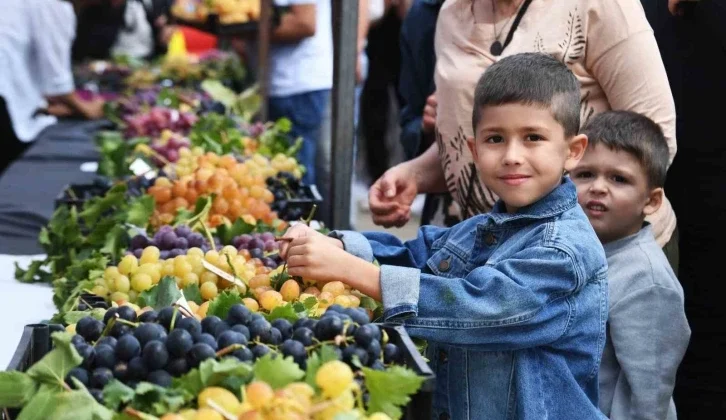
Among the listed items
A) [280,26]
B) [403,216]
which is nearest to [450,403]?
[403,216]

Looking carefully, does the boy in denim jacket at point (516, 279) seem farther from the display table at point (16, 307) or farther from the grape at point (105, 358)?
the display table at point (16, 307)

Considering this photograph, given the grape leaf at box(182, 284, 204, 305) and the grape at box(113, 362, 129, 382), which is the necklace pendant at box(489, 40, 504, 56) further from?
the grape at box(113, 362, 129, 382)

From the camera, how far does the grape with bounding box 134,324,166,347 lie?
1.50 metres

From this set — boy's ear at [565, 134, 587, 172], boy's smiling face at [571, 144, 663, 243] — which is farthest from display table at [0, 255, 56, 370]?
boy's smiling face at [571, 144, 663, 243]

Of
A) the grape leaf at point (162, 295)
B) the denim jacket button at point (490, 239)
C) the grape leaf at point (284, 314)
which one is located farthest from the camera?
the denim jacket button at point (490, 239)

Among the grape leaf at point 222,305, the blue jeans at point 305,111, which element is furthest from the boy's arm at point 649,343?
the blue jeans at point 305,111

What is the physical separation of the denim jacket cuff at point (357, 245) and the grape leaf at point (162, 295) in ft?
1.22

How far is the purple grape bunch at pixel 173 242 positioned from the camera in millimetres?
2344

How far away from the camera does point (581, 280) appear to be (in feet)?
5.85

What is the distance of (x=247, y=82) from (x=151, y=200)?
4.65 meters

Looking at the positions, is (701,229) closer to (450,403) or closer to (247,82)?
(450,403)

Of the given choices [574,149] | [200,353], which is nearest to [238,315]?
[200,353]

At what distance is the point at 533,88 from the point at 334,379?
2.56 feet

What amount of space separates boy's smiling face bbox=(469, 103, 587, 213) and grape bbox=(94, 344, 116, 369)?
2.51 ft
